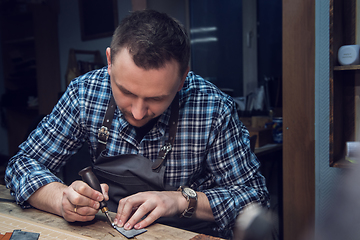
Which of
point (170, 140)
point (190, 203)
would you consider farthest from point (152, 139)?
point (190, 203)

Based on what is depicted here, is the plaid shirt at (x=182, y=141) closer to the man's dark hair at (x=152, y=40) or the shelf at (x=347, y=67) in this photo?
the man's dark hair at (x=152, y=40)

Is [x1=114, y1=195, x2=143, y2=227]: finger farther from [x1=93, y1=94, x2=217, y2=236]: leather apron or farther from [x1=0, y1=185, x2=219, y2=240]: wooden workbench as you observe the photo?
[x1=93, y1=94, x2=217, y2=236]: leather apron

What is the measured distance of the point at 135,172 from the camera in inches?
44.2

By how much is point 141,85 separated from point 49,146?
52cm

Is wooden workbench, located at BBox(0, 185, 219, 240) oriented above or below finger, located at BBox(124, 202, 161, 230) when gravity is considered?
below

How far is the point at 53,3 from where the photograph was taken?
423 centimetres

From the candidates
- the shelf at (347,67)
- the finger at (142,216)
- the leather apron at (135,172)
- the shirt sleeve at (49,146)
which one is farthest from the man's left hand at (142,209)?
the shelf at (347,67)

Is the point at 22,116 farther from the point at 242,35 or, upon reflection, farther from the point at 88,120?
the point at 88,120

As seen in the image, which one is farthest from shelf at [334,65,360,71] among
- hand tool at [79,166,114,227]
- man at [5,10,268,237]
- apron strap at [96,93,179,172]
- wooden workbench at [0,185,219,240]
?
hand tool at [79,166,114,227]

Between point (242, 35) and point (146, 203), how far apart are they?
8.83 ft

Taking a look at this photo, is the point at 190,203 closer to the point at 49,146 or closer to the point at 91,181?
the point at 91,181

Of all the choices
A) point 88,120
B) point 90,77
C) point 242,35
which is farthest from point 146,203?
point 242,35

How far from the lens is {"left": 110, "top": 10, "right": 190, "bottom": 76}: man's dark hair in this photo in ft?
3.04

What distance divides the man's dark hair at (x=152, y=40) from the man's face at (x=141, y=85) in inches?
0.8
